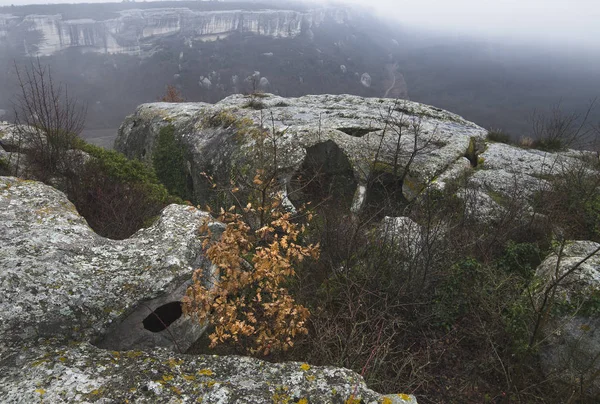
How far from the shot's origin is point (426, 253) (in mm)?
7012

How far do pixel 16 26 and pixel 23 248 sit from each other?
161 m

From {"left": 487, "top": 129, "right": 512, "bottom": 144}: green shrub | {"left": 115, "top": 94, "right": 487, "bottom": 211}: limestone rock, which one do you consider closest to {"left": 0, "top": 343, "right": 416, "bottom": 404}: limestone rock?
{"left": 115, "top": 94, "right": 487, "bottom": 211}: limestone rock

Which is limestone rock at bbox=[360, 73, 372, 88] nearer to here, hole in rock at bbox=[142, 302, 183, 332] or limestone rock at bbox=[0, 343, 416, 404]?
hole in rock at bbox=[142, 302, 183, 332]

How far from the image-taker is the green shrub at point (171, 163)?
1770 cm

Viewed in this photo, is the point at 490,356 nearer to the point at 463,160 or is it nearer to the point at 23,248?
the point at 23,248

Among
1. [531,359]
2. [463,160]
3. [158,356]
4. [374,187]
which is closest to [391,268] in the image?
[531,359]

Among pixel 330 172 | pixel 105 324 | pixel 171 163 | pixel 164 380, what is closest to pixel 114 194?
pixel 105 324

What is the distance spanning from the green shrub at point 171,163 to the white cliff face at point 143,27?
135 meters

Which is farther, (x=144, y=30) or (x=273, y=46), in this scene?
(x=273, y=46)

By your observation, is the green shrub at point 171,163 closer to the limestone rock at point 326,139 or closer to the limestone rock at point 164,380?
the limestone rock at point 326,139

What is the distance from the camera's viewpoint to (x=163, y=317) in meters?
6.04

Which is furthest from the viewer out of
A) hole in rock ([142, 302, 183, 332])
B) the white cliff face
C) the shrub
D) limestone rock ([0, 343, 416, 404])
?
the white cliff face

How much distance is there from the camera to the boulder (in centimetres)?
336

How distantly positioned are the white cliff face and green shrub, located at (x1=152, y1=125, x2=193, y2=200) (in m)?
135
